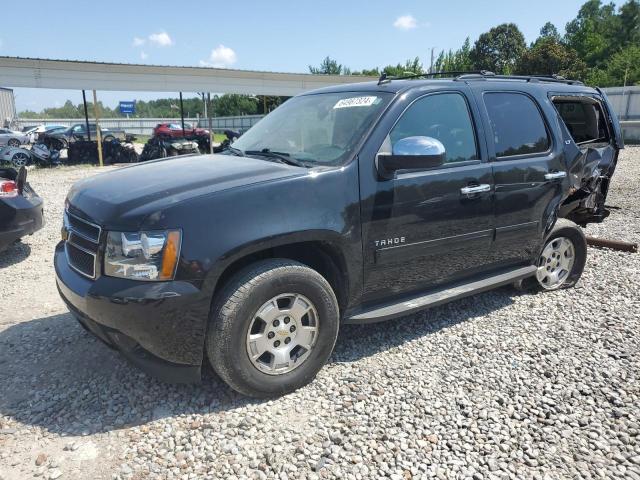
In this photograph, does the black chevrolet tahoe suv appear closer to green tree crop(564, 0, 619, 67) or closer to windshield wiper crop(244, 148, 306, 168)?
windshield wiper crop(244, 148, 306, 168)

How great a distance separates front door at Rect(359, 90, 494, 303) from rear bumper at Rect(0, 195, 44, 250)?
4.57 meters

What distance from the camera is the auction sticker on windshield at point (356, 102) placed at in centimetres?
350

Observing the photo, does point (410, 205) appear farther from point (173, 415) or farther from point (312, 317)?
point (173, 415)

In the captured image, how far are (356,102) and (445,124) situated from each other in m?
0.72

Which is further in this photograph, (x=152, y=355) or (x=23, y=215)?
(x=23, y=215)

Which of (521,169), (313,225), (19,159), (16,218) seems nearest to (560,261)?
(521,169)

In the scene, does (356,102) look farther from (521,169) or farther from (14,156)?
(14,156)

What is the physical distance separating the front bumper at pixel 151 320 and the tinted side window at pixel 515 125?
2766mm

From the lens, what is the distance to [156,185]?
293cm

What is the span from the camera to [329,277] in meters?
3.27

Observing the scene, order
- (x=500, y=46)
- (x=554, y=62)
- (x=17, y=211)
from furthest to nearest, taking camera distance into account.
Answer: (x=500, y=46), (x=554, y=62), (x=17, y=211)

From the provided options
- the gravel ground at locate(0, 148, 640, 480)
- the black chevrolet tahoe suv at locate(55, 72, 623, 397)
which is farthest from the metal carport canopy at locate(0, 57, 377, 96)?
the gravel ground at locate(0, 148, 640, 480)

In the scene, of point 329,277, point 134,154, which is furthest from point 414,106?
point 134,154

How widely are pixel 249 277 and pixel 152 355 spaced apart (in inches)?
28.3
